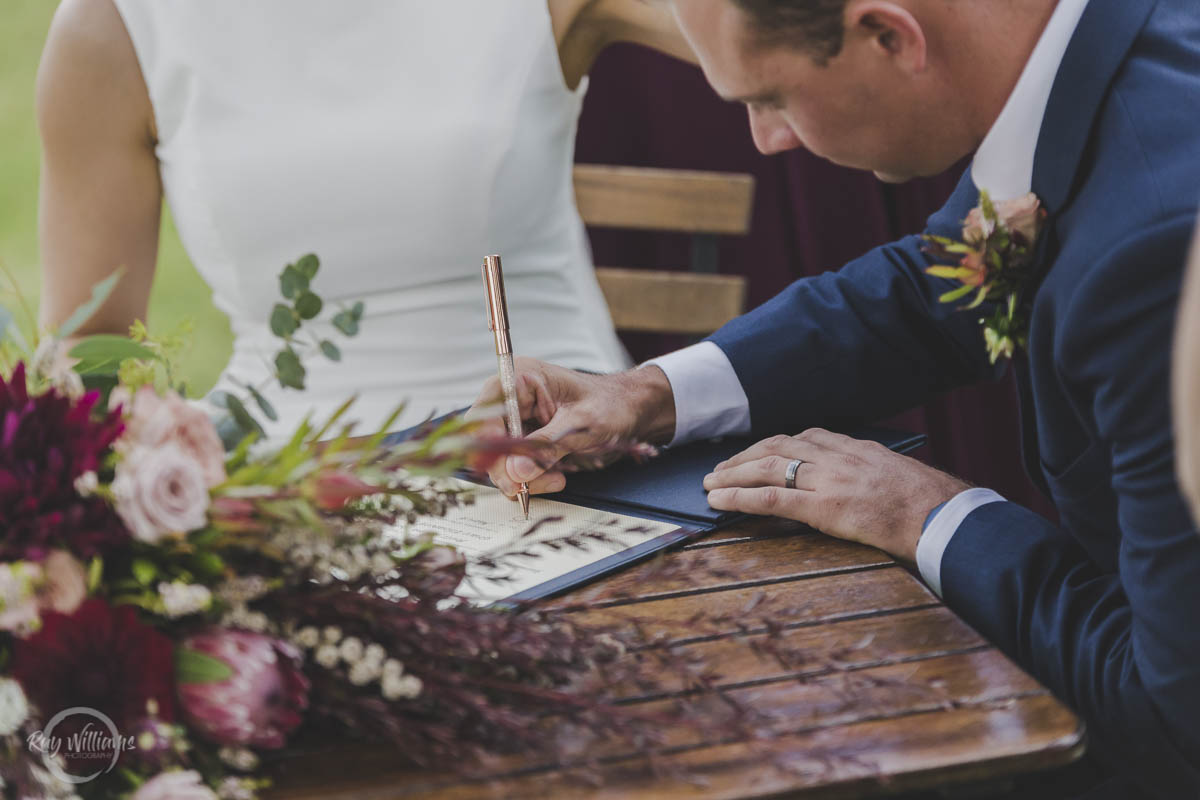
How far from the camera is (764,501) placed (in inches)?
44.6

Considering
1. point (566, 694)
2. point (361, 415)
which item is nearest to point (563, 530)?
point (566, 694)

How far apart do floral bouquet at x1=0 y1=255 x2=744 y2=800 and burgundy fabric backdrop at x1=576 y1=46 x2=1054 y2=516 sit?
214cm

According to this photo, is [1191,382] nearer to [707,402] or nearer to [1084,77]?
[1084,77]

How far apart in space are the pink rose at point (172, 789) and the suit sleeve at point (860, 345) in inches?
36.2

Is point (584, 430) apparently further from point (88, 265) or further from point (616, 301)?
point (616, 301)

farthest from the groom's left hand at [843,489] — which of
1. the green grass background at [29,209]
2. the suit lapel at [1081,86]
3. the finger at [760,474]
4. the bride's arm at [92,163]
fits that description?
the green grass background at [29,209]

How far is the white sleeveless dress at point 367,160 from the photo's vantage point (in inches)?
73.8

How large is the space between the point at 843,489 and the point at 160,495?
0.65 m

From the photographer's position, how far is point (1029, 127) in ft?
3.65

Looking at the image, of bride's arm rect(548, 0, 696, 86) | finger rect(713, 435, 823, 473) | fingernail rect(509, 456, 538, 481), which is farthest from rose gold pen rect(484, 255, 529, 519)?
bride's arm rect(548, 0, 696, 86)

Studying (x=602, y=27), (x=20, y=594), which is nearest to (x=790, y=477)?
(x=20, y=594)

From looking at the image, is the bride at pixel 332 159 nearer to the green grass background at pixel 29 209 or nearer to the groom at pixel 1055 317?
→ the groom at pixel 1055 317

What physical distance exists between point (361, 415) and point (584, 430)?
64 centimetres

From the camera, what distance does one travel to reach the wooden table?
710mm
